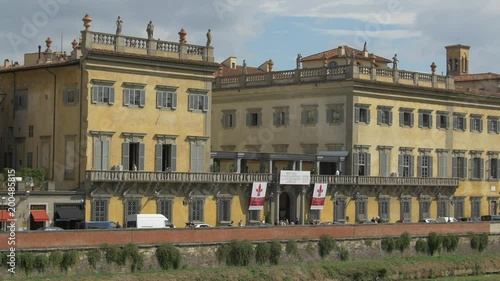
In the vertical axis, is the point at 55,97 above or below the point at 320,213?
above

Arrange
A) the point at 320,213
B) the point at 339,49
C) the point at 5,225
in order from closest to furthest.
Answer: the point at 5,225 → the point at 320,213 → the point at 339,49

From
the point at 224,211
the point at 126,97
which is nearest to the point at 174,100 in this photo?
the point at 126,97

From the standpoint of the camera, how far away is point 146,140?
206 ft

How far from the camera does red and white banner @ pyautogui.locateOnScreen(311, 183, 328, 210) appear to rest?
6962 centimetres

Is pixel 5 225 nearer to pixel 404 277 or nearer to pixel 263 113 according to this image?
pixel 404 277

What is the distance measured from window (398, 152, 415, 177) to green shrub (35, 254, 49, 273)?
32664mm

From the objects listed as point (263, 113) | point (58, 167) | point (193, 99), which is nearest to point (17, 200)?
point (58, 167)

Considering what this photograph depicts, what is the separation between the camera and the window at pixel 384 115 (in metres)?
74.7

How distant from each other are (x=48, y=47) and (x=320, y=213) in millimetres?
18871

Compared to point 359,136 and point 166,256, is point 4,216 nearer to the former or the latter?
point 166,256

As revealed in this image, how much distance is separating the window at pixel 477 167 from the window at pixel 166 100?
26197mm

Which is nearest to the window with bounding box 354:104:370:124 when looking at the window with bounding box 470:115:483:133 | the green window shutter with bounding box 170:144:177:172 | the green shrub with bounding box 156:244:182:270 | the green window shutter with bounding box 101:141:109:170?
the window with bounding box 470:115:483:133

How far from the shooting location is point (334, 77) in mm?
73812

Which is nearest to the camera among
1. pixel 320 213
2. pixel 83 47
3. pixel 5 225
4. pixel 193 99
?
pixel 5 225
